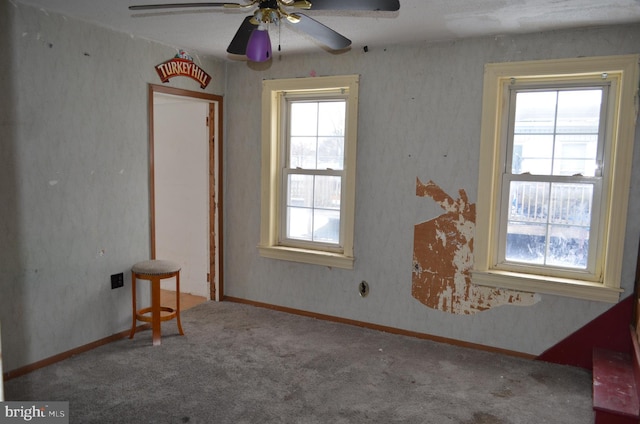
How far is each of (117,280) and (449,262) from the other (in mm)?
2634

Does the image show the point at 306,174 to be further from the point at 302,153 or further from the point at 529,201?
the point at 529,201

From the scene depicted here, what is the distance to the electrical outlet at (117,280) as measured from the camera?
3.70m

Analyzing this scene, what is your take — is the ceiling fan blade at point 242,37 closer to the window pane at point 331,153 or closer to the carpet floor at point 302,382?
the window pane at point 331,153

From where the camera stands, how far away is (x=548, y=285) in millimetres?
3375

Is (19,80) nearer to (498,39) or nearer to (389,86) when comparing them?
(389,86)

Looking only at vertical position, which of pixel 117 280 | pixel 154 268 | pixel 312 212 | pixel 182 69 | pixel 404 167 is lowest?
pixel 117 280

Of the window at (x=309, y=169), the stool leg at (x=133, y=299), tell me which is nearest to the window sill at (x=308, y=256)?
the window at (x=309, y=169)

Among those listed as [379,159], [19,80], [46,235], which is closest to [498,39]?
[379,159]

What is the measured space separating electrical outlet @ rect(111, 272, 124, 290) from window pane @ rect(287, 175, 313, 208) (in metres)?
1.59

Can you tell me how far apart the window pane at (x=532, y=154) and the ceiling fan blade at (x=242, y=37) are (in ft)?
6.99

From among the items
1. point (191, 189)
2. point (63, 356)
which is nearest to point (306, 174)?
point (191, 189)

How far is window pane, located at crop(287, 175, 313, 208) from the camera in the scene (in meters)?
4.36

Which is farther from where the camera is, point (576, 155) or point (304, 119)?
point (304, 119)

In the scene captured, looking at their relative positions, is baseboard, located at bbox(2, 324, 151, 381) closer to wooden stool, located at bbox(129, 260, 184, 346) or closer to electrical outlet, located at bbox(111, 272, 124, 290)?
wooden stool, located at bbox(129, 260, 184, 346)
